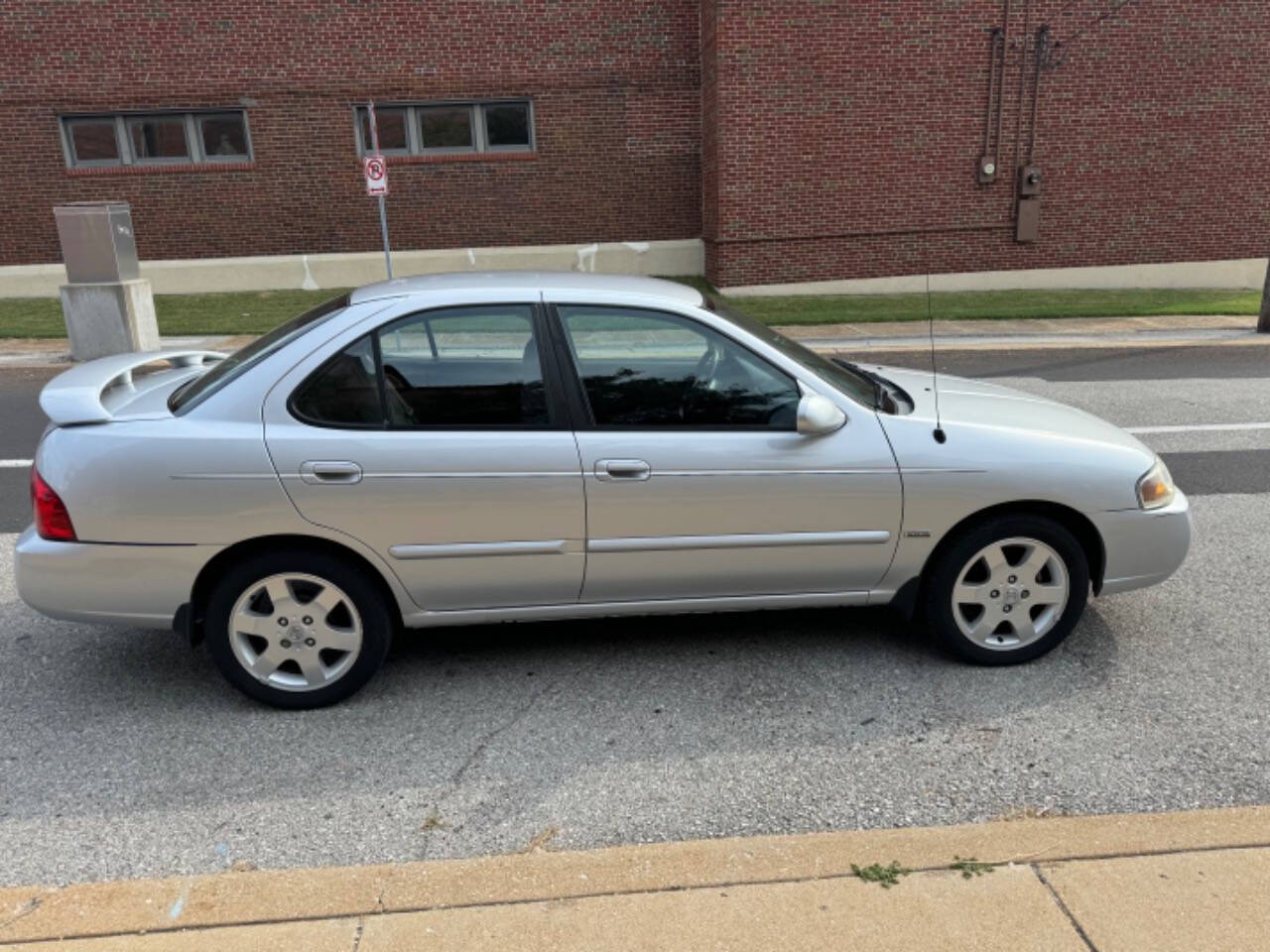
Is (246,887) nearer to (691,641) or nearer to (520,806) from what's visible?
(520,806)

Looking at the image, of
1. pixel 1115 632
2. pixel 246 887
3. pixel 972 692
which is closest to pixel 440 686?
pixel 246 887

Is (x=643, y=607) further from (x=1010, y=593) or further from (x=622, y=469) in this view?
(x=1010, y=593)

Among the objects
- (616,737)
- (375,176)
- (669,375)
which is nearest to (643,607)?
(616,737)

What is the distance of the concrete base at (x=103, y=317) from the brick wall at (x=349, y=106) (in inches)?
247

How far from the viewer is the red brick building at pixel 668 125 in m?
15.8

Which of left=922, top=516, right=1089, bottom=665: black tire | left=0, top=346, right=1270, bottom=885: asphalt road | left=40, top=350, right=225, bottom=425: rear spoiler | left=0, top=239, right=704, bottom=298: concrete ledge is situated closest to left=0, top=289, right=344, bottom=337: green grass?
left=0, top=239, right=704, bottom=298: concrete ledge

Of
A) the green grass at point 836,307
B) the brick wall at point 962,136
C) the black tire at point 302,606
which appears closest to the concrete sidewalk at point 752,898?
the black tire at point 302,606

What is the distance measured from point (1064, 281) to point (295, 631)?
16566 millimetres

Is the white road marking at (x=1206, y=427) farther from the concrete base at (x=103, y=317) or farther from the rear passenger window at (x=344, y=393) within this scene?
the concrete base at (x=103, y=317)

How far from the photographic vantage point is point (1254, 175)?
17.0 metres

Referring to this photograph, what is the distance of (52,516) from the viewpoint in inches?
137

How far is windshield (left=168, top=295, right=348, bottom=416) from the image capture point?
366 centimetres

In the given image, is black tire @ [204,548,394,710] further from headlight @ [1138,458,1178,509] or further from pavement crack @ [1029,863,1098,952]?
headlight @ [1138,458,1178,509]

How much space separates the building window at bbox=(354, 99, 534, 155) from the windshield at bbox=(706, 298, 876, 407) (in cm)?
1443
